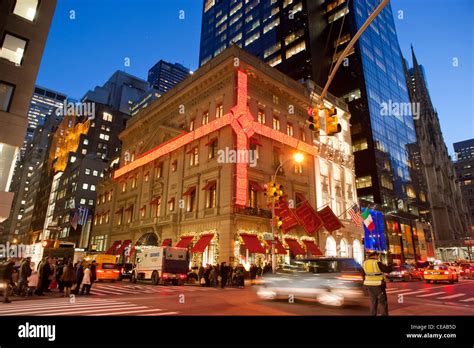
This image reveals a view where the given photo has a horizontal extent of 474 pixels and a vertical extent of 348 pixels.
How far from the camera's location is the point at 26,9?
2288 cm

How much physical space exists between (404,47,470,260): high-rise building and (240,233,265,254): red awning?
63.5 metres

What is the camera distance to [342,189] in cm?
4216

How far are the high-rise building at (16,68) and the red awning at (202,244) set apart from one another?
1461 centimetres

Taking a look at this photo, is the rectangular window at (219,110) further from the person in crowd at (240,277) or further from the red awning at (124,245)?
the red awning at (124,245)

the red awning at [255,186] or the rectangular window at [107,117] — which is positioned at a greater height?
the rectangular window at [107,117]

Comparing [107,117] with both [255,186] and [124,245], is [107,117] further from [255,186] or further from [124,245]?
[255,186]

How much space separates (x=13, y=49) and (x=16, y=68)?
1541 mm

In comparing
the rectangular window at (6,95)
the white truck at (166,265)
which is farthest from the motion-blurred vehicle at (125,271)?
the rectangular window at (6,95)

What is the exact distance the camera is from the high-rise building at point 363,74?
63.7 metres

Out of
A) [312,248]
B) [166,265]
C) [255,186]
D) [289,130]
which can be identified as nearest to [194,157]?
[255,186]
